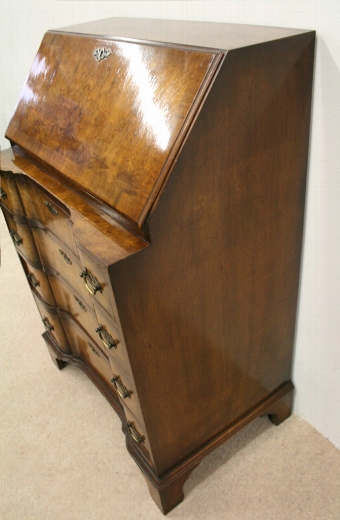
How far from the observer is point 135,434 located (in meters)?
1.20

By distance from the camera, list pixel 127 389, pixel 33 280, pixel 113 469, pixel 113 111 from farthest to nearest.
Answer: pixel 33 280
pixel 113 469
pixel 127 389
pixel 113 111

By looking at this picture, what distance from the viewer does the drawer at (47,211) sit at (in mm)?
1077

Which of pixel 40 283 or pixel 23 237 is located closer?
pixel 23 237

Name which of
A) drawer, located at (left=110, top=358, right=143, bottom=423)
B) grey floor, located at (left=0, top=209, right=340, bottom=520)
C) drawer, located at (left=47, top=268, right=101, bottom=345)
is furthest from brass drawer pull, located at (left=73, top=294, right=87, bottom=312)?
grey floor, located at (left=0, top=209, right=340, bottom=520)

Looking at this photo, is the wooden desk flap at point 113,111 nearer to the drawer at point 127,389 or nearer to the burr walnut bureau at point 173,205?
the burr walnut bureau at point 173,205

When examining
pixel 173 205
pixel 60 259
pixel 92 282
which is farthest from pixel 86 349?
pixel 173 205

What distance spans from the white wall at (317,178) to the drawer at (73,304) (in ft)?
1.97

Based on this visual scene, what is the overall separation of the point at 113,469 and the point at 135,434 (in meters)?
0.30

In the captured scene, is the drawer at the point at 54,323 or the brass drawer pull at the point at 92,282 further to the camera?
the drawer at the point at 54,323

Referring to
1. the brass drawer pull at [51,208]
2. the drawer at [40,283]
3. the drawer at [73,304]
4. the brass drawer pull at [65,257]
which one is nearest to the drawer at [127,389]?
the drawer at [73,304]

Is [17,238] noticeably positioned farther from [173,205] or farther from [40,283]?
[173,205]

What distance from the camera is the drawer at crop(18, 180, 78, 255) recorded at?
3.53 ft

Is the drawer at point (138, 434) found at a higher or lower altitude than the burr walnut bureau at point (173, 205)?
lower

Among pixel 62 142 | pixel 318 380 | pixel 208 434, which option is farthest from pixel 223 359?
pixel 62 142
